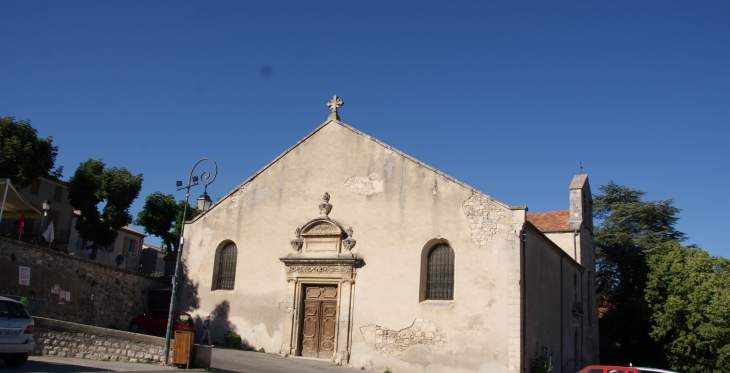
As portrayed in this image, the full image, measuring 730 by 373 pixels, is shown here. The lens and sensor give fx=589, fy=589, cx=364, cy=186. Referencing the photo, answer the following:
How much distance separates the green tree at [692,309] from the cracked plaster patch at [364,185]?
1692 cm

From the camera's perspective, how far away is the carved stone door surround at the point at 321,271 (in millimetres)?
19609

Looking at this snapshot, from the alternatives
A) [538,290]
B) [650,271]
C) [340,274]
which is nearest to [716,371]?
[650,271]

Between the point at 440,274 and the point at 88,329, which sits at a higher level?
the point at 440,274

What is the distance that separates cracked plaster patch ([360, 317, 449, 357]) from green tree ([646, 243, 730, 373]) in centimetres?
1568

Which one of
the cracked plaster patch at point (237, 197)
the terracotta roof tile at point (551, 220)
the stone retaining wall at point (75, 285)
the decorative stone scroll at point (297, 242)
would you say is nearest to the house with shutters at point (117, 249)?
the stone retaining wall at point (75, 285)

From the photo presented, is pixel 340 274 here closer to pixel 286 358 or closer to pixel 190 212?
pixel 286 358

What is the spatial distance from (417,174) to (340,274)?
4266 mm

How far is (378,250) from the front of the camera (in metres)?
19.7

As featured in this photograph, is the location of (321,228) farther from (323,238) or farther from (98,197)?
(98,197)

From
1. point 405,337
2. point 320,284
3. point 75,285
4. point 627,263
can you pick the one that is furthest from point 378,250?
point 627,263

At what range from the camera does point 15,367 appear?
1191 centimetres

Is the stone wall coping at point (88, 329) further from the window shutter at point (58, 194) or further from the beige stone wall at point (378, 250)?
the window shutter at point (58, 194)

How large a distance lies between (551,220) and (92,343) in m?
21.8

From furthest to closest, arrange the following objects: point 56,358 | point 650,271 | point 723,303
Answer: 1. point 650,271
2. point 723,303
3. point 56,358
